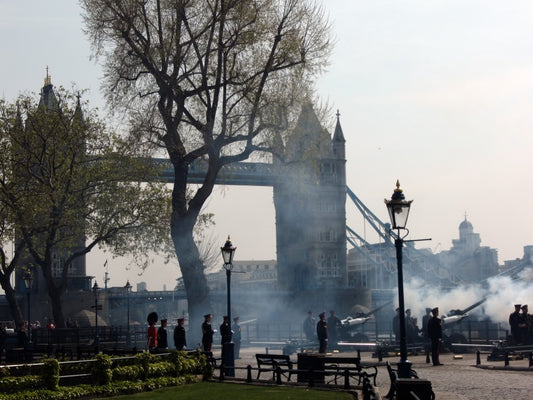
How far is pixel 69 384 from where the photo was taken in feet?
64.7

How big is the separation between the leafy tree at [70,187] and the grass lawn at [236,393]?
1808 centimetres

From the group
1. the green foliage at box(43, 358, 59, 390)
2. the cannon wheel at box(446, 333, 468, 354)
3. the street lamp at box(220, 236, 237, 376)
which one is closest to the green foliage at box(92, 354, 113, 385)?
the green foliage at box(43, 358, 59, 390)

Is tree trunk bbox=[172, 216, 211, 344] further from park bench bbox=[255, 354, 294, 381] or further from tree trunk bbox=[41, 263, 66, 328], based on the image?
park bench bbox=[255, 354, 294, 381]

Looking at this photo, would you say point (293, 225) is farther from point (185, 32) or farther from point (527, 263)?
point (185, 32)

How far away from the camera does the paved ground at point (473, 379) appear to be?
1834 cm

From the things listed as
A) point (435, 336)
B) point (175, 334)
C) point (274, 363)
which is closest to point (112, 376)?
point (274, 363)

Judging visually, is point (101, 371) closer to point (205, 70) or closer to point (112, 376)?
point (112, 376)

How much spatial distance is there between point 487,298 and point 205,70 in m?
21.9

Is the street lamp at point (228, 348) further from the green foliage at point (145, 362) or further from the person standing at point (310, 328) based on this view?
the person standing at point (310, 328)

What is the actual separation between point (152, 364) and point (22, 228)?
18.2 m

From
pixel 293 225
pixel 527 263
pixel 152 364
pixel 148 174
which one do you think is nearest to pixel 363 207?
pixel 293 225

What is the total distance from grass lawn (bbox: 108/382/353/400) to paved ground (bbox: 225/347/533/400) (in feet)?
5.87

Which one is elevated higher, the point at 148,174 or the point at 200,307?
the point at 148,174

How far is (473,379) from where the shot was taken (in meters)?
22.4
